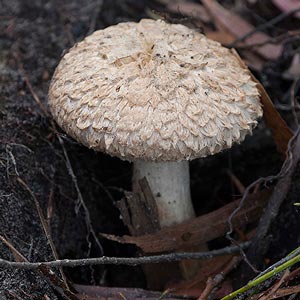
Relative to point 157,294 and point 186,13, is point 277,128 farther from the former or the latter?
point 186,13

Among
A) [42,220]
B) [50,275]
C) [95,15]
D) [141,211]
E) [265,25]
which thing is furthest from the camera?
[95,15]

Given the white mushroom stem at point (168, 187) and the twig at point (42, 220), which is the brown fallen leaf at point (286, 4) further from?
the twig at point (42, 220)

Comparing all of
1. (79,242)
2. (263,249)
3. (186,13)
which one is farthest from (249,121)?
(186,13)

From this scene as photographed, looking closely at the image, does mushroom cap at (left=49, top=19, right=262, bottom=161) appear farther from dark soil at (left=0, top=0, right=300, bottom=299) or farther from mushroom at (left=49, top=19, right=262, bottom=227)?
dark soil at (left=0, top=0, right=300, bottom=299)

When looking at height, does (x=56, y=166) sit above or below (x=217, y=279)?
above

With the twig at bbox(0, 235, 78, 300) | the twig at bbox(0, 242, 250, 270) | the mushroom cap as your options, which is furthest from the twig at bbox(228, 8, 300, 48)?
the twig at bbox(0, 235, 78, 300)

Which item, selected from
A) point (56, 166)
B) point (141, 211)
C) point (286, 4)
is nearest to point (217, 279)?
point (141, 211)

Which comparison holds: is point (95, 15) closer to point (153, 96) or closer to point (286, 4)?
point (286, 4)
